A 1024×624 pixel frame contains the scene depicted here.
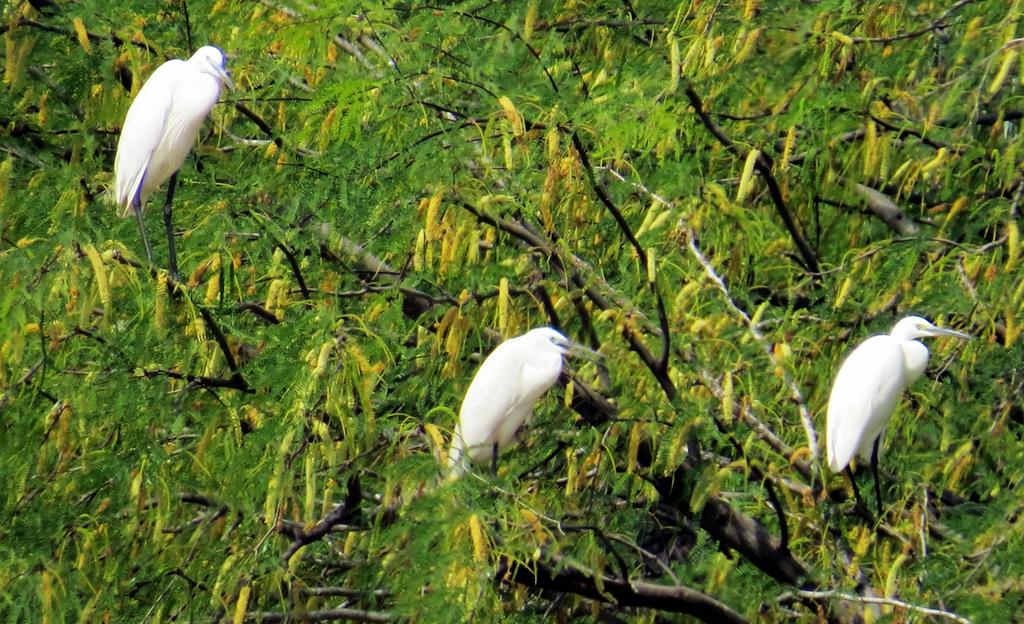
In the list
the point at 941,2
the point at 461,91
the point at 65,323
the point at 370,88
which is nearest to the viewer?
the point at 65,323

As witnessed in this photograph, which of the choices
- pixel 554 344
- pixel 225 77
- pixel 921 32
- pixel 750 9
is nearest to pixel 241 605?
pixel 554 344

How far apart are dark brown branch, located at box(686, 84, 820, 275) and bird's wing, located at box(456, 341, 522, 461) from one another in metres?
0.66

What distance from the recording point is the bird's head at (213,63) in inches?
149

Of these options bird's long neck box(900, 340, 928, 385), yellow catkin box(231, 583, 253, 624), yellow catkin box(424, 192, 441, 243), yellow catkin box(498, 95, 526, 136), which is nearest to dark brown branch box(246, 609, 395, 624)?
yellow catkin box(231, 583, 253, 624)

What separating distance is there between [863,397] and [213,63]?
1721mm

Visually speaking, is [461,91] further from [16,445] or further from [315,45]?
[16,445]

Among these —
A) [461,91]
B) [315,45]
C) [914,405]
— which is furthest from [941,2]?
[315,45]

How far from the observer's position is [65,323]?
3.04 metres

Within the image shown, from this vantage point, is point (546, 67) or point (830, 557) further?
point (546, 67)

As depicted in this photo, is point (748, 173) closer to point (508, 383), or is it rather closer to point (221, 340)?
point (508, 383)

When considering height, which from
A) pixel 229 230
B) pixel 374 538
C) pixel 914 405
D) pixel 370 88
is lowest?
pixel 914 405

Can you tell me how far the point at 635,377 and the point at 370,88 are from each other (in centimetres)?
83

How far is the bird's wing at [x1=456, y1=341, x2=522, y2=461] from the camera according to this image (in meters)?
3.13

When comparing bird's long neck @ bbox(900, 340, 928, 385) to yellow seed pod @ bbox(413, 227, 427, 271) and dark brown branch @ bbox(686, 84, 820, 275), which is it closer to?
dark brown branch @ bbox(686, 84, 820, 275)
